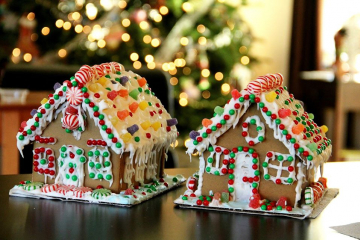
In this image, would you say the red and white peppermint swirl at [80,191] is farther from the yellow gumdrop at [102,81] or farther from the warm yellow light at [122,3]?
the warm yellow light at [122,3]

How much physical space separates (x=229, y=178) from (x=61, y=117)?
0.39 m

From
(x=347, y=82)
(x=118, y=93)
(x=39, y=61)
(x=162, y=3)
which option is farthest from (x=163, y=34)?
(x=118, y=93)

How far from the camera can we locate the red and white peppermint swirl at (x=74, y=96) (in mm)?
1283

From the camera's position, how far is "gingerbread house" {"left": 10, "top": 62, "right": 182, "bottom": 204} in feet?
4.19

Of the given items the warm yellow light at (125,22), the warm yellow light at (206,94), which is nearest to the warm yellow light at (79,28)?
the warm yellow light at (125,22)

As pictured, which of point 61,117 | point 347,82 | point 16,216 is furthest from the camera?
point 347,82

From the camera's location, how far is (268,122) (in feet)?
3.97

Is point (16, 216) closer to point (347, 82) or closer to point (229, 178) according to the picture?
point (229, 178)

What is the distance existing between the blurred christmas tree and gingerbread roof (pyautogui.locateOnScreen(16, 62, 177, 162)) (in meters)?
2.85

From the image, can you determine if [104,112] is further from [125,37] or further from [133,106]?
[125,37]

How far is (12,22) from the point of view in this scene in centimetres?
448

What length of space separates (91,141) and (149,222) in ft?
0.83

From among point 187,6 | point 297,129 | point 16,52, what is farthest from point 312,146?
point 16,52

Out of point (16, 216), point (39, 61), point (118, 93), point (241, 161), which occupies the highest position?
point (39, 61)
